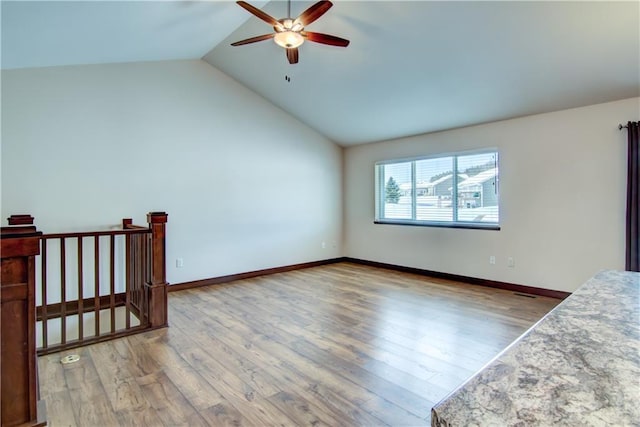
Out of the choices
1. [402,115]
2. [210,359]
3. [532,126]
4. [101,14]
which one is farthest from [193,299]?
[532,126]

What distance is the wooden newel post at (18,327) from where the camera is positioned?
1587 millimetres

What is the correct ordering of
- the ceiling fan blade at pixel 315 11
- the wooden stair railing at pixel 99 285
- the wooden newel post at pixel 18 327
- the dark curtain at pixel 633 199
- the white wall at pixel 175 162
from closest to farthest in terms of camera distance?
1. the wooden newel post at pixel 18 327
2. the ceiling fan blade at pixel 315 11
3. the wooden stair railing at pixel 99 285
4. the dark curtain at pixel 633 199
5. the white wall at pixel 175 162

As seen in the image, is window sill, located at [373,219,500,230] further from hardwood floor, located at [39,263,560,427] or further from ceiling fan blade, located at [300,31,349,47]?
ceiling fan blade, located at [300,31,349,47]

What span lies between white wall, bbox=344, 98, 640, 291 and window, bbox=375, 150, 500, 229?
149mm

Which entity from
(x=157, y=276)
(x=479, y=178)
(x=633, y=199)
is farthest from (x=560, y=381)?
(x=479, y=178)

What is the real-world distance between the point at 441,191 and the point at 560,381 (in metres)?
4.94

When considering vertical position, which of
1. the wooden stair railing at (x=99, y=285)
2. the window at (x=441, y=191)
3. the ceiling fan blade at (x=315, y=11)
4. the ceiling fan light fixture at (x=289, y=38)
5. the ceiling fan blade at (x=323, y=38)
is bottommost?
the wooden stair railing at (x=99, y=285)

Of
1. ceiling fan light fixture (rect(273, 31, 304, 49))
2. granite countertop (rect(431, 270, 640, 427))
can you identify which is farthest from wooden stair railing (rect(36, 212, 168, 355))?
granite countertop (rect(431, 270, 640, 427))

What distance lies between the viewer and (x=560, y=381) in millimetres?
603

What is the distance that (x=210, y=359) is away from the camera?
262 centimetres

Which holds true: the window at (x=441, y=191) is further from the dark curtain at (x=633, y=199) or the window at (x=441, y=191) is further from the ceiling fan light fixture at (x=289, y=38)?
the ceiling fan light fixture at (x=289, y=38)

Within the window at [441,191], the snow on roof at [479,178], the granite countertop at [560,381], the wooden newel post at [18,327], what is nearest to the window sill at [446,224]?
the window at [441,191]

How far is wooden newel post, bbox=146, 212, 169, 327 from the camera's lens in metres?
3.24

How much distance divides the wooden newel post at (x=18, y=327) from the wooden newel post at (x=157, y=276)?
5.17 feet
